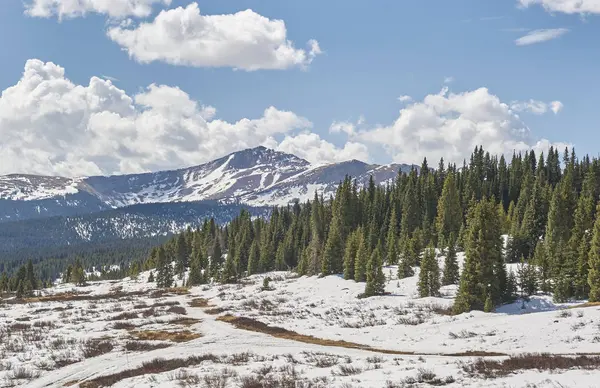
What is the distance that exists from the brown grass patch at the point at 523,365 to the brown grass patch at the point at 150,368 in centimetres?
1490

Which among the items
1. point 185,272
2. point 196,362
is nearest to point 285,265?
point 185,272

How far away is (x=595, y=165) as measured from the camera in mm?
115875

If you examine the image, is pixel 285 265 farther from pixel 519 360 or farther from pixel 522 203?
pixel 519 360

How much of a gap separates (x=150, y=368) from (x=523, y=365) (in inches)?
730

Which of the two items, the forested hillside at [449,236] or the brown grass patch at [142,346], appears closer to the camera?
the brown grass patch at [142,346]

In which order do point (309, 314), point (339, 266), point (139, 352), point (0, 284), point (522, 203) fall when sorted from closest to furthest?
point (139, 352) → point (309, 314) → point (339, 266) → point (522, 203) → point (0, 284)

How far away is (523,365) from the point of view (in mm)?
19281

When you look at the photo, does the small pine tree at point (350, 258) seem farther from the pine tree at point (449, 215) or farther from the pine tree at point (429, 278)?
the pine tree at point (429, 278)

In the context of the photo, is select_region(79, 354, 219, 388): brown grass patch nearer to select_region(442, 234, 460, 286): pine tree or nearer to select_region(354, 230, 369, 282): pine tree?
select_region(442, 234, 460, 286): pine tree

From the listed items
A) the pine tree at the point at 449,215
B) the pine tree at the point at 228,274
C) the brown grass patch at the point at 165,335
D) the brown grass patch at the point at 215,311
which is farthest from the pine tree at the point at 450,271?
the pine tree at the point at 228,274

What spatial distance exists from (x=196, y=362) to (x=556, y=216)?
64.3 meters

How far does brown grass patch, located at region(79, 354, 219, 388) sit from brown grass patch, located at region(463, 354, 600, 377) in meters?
14.9

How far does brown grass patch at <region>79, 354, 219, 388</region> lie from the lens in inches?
897

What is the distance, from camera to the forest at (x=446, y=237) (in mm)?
44375
